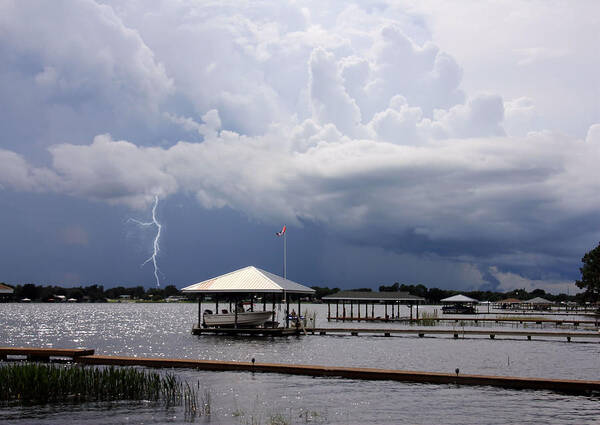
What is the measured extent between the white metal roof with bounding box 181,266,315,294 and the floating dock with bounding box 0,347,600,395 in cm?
2350

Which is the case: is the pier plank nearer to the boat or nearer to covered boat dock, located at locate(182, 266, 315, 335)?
covered boat dock, located at locate(182, 266, 315, 335)

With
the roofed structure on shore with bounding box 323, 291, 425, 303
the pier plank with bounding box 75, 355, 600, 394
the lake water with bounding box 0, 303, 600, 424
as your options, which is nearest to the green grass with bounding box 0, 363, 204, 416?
the lake water with bounding box 0, 303, 600, 424

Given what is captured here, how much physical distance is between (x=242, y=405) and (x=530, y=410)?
10583 millimetres

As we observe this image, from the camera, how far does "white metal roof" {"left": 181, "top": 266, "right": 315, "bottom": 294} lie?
5631 centimetres

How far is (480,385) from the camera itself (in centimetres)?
2659

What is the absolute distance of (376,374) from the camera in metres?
28.0

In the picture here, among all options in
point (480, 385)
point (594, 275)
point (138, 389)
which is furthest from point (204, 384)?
point (594, 275)

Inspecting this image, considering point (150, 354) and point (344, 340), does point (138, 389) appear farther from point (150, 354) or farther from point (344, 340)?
point (344, 340)

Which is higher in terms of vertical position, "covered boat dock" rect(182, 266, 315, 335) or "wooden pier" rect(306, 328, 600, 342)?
"covered boat dock" rect(182, 266, 315, 335)

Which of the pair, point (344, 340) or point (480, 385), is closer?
point (480, 385)

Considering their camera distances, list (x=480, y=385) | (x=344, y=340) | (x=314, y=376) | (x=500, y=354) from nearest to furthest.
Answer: (x=480, y=385) < (x=314, y=376) < (x=500, y=354) < (x=344, y=340)

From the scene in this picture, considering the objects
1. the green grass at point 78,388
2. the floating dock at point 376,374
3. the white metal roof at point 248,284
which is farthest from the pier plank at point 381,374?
the white metal roof at point 248,284

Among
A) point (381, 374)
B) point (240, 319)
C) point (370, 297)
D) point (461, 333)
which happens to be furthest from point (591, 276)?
point (381, 374)

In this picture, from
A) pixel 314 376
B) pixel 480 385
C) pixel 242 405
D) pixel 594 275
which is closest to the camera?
pixel 242 405
